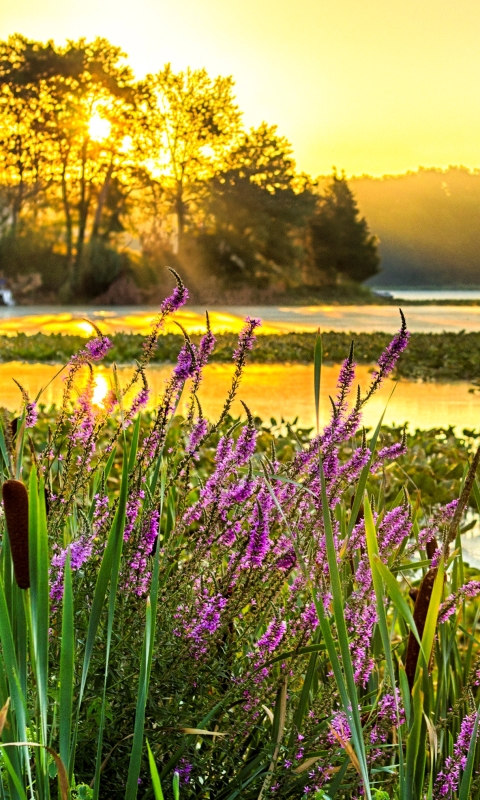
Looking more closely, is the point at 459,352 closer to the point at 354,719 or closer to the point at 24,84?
the point at 354,719

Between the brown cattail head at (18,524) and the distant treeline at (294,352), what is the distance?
1046 centimetres

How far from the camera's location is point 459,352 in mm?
13727

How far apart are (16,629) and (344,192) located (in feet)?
155

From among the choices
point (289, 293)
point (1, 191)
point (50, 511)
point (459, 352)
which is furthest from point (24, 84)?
point (50, 511)

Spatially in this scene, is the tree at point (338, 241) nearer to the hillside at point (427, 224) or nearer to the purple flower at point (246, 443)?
the purple flower at point (246, 443)

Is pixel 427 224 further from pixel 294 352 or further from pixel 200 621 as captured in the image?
pixel 200 621

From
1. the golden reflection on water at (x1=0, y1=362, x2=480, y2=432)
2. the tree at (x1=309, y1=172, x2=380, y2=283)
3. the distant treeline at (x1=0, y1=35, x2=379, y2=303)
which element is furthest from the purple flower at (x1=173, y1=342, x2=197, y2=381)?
the tree at (x1=309, y1=172, x2=380, y2=283)

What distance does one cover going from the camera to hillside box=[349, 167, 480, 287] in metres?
143

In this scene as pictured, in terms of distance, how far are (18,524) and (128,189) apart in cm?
3830

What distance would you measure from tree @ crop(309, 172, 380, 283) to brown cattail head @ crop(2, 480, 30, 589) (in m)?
45.7

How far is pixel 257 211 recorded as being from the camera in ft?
131

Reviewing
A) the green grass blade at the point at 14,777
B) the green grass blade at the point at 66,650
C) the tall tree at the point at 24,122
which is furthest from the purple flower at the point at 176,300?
the tall tree at the point at 24,122

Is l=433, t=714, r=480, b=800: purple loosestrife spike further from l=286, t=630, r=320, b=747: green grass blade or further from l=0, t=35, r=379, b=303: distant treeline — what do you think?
l=0, t=35, r=379, b=303: distant treeline

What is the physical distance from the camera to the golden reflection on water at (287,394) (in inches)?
320
